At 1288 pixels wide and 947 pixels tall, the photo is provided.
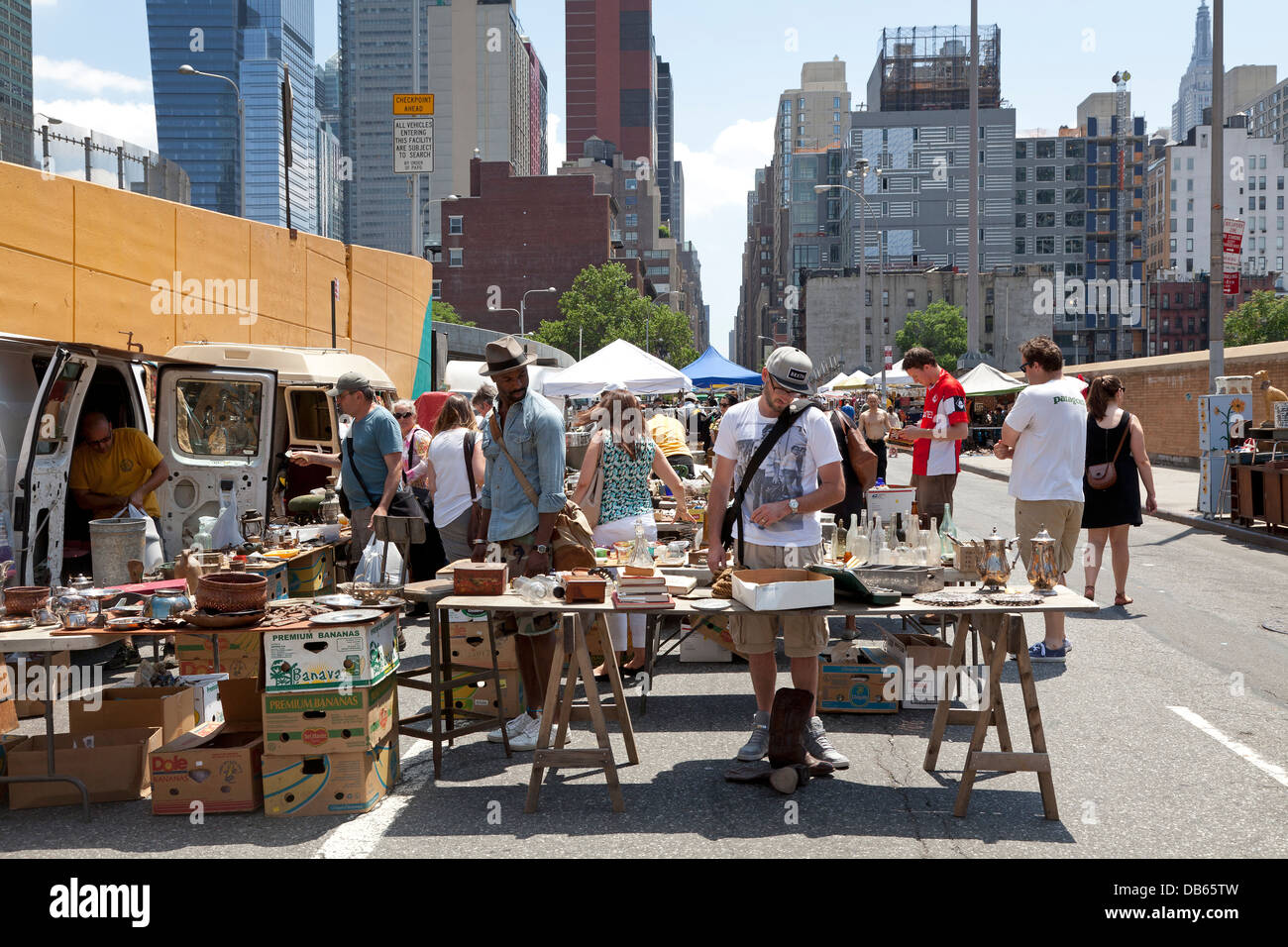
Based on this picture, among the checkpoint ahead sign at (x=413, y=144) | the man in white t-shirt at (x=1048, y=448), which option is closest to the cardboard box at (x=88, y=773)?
the man in white t-shirt at (x=1048, y=448)

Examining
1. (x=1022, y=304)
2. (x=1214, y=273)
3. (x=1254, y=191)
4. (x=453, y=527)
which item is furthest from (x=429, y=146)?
(x=1254, y=191)

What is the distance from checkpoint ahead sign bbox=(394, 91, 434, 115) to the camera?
85.7 feet

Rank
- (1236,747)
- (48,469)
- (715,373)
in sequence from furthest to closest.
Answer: (715,373)
(48,469)
(1236,747)

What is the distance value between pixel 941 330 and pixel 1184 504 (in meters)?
86.2

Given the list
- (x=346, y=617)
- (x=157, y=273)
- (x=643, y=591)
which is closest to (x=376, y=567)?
(x=346, y=617)

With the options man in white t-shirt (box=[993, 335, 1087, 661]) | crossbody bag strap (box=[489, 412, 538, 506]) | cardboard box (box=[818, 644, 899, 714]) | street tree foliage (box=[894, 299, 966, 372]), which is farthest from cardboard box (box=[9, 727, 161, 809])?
street tree foliage (box=[894, 299, 966, 372])

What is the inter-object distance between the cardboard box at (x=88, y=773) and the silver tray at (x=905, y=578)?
12.7 ft

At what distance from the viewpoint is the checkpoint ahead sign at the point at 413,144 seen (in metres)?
26.5

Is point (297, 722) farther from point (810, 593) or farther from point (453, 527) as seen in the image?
point (453, 527)

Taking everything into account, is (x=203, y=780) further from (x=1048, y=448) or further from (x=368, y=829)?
(x=1048, y=448)

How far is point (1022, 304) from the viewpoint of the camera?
392ft

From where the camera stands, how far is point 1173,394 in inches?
1323

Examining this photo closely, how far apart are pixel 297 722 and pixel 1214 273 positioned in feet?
64.2

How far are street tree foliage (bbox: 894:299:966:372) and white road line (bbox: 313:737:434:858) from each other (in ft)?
332
